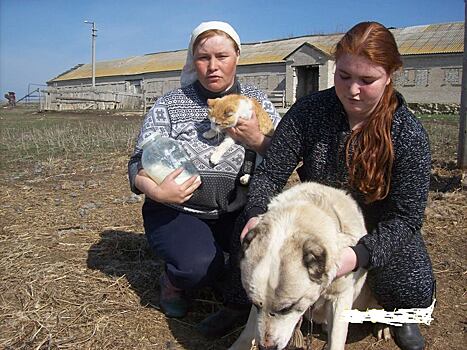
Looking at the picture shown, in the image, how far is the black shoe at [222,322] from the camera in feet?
9.74

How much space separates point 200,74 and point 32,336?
1963mm

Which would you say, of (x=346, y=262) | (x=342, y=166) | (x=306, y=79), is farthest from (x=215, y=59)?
(x=306, y=79)

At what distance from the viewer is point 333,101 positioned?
2.74 m

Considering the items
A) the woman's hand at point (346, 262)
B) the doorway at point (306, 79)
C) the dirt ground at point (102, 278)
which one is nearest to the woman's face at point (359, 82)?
the woman's hand at point (346, 262)

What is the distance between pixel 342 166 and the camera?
2678 millimetres

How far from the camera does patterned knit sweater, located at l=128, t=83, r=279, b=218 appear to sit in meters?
3.18

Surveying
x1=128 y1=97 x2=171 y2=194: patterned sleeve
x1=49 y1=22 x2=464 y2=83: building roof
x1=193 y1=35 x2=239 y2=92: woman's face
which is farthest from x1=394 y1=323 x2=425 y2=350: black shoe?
x1=49 y1=22 x2=464 y2=83: building roof

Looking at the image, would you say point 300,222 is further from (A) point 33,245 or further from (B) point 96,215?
(B) point 96,215

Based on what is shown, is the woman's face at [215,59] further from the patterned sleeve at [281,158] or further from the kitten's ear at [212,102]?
the patterned sleeve at [281,158]

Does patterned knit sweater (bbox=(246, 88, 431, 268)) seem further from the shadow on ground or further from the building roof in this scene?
the building roof

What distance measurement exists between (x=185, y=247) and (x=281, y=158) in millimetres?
858

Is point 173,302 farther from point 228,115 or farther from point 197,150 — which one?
point 228,115

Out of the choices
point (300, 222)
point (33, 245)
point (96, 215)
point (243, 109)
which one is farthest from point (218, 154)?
point (96, 215)

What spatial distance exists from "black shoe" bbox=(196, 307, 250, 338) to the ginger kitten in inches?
38.8
